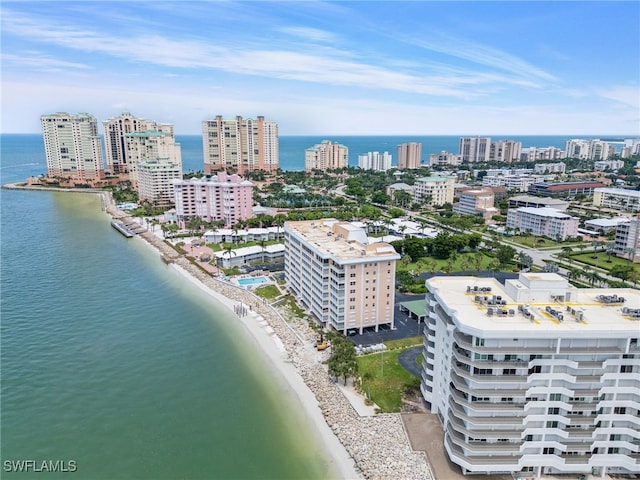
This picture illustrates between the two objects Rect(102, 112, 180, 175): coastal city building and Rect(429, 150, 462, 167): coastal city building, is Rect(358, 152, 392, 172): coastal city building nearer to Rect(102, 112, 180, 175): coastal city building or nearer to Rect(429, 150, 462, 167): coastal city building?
Rect(429, 150, 462, 167): coastal city building

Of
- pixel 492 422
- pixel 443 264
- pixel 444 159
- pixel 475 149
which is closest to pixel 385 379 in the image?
pixel 492 422

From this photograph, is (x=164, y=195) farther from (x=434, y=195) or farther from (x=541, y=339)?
(x=541, y=339)

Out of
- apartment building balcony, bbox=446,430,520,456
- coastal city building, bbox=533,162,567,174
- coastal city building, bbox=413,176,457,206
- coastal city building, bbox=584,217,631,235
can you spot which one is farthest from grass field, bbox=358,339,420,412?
coastal city building, bbox=533,162,567,174

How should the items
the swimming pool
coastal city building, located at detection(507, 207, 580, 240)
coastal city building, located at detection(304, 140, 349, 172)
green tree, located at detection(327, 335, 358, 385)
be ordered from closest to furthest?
green tree, located at detection(327, 335, 358, 385)
the swimming pool
coastal city building, located at detection(507, 207, 580, 240)
coastal city building, located at detection(304, 140, 349, 172)

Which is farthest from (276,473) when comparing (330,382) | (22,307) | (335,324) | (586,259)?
(586,259)

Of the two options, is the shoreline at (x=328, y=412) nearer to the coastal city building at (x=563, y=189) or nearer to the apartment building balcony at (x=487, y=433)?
the apartment building balcony at (x=487, y=433)

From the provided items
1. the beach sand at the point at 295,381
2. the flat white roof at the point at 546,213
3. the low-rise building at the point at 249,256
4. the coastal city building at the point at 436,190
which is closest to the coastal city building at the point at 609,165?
the coastal city building at the point at 436,190
